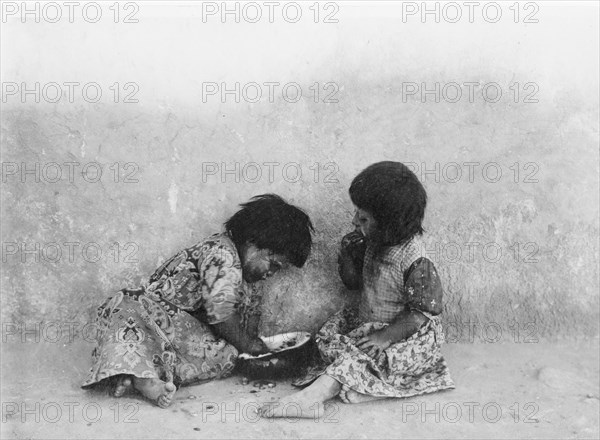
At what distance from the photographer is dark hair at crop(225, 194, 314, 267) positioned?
3404 millimetres

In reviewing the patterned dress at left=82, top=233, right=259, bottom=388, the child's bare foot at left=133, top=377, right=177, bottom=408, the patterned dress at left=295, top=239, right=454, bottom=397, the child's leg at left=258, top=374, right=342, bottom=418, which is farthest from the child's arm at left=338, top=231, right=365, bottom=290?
the child's bare foot at left=133, top=377, right=177, bottom=408

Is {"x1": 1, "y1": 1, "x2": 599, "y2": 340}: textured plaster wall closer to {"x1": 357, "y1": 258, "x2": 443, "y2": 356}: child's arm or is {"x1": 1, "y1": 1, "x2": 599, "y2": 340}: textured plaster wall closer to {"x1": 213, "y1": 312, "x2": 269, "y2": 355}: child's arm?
{"x1": 213, "y1": 312, "x2": 269, "y2": 355}: child's arm

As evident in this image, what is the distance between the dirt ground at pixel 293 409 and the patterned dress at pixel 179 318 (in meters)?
0.11

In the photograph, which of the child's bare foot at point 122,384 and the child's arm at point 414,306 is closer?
the child's bare foot at point 122,384

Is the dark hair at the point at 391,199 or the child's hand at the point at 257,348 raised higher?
the dark hair at the point at 391,199

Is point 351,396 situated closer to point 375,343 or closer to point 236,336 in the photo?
point 375,343

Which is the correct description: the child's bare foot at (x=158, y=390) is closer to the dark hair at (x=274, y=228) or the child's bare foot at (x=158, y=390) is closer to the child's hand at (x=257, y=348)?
the child's hand at (x=257, y=348)

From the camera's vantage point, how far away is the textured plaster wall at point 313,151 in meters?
3.59

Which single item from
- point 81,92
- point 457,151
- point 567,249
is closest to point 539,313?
point 567,249

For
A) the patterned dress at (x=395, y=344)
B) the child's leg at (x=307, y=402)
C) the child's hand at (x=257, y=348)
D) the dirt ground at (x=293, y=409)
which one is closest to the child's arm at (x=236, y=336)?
the child's hand at (x=257, y=348)

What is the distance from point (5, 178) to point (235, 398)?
146cm

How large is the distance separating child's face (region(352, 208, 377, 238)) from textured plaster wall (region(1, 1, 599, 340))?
32cm

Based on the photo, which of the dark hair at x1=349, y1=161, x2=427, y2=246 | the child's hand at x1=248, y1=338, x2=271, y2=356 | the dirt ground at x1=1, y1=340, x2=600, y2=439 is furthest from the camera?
the child's hand at x1=248, y1=338, x2=271, y2=356

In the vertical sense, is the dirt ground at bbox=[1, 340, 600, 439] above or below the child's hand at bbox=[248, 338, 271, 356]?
below
